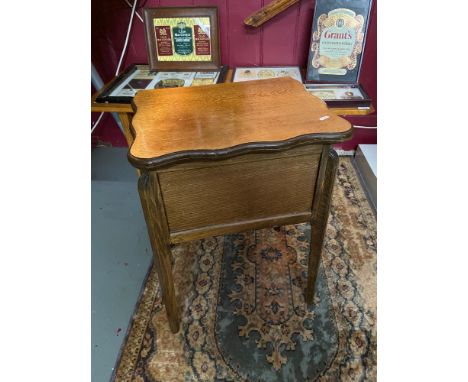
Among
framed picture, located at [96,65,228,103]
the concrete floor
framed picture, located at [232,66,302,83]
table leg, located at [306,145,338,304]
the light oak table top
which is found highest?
the light oak table top

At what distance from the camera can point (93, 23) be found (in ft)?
5.29

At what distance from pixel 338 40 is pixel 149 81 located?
2.74ft

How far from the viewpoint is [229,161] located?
29.3 inches

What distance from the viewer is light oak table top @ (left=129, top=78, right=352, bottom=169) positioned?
70cm

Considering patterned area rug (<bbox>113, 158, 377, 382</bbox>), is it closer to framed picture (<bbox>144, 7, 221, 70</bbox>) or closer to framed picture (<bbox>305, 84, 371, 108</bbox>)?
framed picture (<bbox>305, 84, 371, 108</bbox>)

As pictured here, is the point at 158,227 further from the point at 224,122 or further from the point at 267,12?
the point at 267,12

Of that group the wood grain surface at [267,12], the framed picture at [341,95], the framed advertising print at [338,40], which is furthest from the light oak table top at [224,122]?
the wood grain surface at [267,12]

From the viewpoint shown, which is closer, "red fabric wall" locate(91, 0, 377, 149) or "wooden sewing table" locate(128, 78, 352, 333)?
"wooden sewing table" locate(128, 78, 352, 333)

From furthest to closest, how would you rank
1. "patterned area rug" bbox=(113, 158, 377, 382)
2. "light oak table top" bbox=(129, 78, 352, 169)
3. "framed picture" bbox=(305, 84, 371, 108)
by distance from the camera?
"framed picture" bbox=(305, 84, 371, 108)
"patterned area rug" bbox=(113, 158, 377, 382)
"light oak table top" bbox=(129, 78, 352, 169)

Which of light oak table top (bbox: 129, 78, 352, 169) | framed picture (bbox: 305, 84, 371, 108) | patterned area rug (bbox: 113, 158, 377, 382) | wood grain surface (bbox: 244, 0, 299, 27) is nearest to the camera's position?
light oak table top (bbox: 129, 78, 352, 169)

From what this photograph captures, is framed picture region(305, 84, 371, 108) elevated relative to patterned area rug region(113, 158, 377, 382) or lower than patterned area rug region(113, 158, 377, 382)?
elevated

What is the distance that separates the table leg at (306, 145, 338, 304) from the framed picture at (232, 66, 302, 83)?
79 cm

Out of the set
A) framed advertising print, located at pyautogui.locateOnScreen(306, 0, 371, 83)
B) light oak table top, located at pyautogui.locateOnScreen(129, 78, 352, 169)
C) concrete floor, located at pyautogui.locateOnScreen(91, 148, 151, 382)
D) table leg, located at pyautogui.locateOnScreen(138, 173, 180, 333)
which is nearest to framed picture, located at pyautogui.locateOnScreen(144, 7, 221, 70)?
framed advertising print, located at pyautogui.locateOnScreen(306, 0, 371, 83)

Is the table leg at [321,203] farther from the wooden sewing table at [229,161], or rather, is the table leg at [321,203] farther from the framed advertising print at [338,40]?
the framed advertising print at [338,40]
